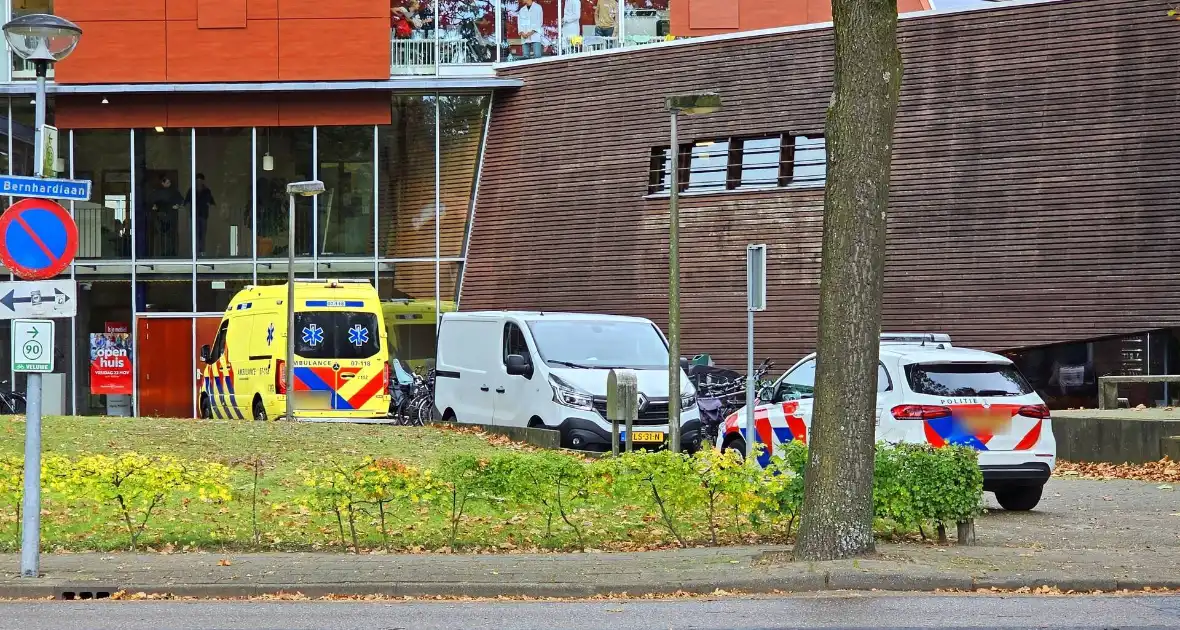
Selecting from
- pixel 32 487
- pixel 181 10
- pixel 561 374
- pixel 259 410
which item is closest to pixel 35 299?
pixel 32 487

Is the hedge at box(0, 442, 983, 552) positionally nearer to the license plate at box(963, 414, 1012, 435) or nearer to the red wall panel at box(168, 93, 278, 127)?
the license plate at box(963, 414, 1012, 435)

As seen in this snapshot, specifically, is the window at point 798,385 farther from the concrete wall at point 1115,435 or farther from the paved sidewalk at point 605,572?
the concrete wall at point 1115,435

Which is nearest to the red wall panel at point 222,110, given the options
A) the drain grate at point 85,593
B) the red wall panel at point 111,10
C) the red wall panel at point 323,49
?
the red wall panel at point 323,49

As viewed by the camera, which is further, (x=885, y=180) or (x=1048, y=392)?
(x=1048, y=392)

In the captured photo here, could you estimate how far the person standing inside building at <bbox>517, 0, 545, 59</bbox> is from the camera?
33281mm

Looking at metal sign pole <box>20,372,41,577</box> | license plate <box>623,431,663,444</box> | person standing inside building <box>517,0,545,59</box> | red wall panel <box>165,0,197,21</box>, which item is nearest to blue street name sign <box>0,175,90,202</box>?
metal sign pole <box>20,372,41,577</box>

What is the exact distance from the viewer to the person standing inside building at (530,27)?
33.3 metres

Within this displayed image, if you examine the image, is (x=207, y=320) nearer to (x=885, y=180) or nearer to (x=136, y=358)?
(x=136, y=358)

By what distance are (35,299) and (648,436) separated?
933 centimetres

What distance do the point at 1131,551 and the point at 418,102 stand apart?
2403 centimetres

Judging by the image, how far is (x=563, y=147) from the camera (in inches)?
1257

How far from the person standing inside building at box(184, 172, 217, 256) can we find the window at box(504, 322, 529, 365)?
15.5 metres

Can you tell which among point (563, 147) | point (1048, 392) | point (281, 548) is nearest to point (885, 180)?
point (281, 548)

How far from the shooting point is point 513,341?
1941cm
